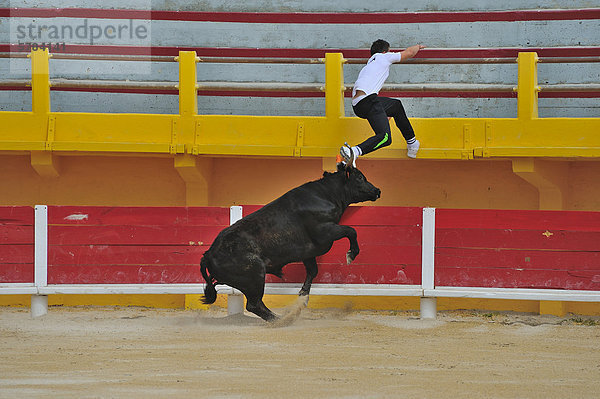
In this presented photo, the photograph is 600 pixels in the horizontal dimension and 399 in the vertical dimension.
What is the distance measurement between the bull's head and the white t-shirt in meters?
0.68

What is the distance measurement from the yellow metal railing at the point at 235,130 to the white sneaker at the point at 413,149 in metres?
0.11

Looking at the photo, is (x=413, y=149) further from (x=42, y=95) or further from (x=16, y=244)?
(x=16, y=244)

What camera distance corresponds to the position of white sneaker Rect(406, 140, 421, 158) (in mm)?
9133

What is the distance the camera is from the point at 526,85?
9.20 metres

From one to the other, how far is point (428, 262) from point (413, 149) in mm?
1056

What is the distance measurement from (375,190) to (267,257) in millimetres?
1159

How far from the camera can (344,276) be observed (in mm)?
9156

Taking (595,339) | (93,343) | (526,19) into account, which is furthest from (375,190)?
(526,19)

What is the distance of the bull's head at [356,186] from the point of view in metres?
8.65

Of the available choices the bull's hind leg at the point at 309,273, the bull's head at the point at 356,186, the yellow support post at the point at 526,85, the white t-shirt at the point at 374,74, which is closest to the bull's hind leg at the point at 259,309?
the bull's hind leg at the point at 309,273

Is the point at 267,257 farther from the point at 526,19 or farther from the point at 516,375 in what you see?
the point at 526,19

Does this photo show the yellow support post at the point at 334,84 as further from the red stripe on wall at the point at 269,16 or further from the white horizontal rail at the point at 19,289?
the white horizontal rail at the point at 19,289

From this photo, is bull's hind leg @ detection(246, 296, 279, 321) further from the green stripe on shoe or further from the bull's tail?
the green stripe on shoe

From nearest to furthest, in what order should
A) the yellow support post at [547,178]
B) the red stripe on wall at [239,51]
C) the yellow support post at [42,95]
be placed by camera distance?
the yellow support post at [547,178] < the yellow support post at [42,95] < the red stripe on wall at [239,51]
